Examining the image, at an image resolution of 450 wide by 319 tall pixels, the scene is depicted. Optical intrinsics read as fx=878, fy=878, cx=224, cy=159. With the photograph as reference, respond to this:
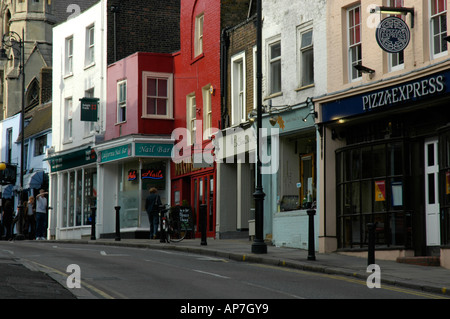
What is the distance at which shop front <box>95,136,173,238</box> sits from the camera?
34.9 metres

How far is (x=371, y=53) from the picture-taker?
2167 cm

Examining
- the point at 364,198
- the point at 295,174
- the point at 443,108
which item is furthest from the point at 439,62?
the point at 295,174

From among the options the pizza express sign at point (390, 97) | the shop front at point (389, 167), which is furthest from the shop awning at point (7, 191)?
the pizza express sign at point (390, 97)

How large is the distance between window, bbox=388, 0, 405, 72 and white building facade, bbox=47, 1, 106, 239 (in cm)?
1871

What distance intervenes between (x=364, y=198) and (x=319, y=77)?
148 inches

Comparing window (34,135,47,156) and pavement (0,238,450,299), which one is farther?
window (34,135,47,156)

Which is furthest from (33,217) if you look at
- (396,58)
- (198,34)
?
(396,58)

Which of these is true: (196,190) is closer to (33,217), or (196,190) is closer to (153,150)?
(153,150)

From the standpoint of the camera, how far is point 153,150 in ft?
114

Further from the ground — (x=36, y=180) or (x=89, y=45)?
(x=89, y=45)

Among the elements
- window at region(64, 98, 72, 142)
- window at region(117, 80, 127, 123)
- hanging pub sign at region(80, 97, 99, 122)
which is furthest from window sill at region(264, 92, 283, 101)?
window at region(64, 98, 72, 142)

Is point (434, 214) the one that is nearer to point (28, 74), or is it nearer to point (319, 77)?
point (319, 77)

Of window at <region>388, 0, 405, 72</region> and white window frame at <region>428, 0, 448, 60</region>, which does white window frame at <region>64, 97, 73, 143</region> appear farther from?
white window frame at <region>428, 0, 448, 60</region>

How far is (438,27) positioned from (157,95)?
17.4 meters
